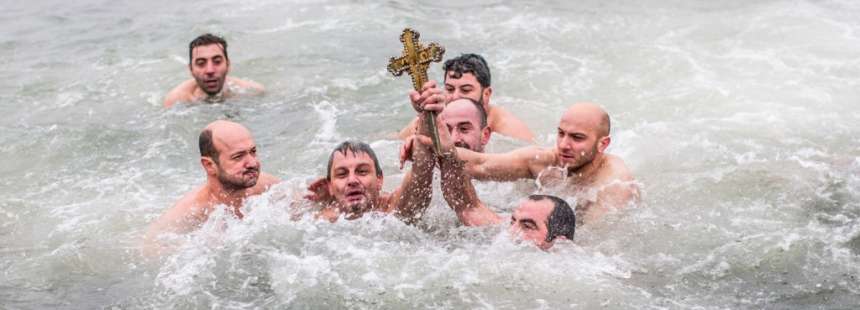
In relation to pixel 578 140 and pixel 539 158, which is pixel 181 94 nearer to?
pixel 539 158

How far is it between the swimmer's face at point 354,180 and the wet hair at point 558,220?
1.01 m

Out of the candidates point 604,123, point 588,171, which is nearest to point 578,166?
point 588,171

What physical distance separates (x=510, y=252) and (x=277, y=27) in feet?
25.5

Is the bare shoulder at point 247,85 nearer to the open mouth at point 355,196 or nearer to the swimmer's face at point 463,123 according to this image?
the swimmer's face at point 463,123

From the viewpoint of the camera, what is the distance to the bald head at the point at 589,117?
23.4 feet

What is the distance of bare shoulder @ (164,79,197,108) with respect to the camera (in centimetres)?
1084

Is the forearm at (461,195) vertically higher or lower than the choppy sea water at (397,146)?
higher

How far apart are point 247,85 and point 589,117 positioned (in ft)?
16.6

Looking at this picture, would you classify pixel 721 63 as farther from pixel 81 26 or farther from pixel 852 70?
pixel 81 26

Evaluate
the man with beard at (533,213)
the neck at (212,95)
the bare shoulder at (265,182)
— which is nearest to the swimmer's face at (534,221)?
the man with beard at (533,213)

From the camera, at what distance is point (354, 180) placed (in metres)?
6.69

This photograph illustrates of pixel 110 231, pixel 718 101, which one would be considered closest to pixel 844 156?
pixel 718 101

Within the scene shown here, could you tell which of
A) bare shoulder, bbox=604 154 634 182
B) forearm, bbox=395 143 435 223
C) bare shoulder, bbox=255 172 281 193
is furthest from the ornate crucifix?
bare shoulder, bbox=255 172 281 193

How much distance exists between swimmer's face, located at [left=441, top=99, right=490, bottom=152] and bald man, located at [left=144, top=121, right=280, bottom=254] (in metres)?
1.40
